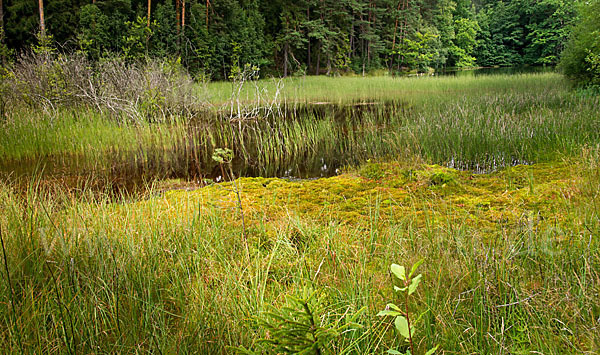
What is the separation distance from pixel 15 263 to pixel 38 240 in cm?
23

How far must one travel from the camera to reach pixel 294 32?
86.4 ft

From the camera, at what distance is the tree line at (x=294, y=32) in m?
18.0

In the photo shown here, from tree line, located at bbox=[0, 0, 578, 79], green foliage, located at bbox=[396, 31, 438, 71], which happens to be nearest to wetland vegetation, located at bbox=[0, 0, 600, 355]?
tree line, located at bbox=[0, 0, 578, 79]

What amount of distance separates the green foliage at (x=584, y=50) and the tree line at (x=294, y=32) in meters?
2.06

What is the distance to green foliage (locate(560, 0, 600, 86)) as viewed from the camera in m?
9.17

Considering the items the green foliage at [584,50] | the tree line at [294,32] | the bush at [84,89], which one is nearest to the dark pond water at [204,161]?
the bush at [84,89]

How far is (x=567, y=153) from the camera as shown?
16.5 feet

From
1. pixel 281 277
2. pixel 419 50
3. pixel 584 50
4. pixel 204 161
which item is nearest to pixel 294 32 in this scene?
pixel 419 50

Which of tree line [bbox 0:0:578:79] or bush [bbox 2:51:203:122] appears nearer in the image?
bush [bbox 2:51:203:122]

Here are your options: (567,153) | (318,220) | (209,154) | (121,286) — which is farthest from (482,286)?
(209,154)

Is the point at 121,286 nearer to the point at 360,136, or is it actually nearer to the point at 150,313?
the point at 150,313

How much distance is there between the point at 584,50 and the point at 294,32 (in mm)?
19186

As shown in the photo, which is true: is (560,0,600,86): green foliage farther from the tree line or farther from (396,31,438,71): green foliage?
(396,31,438,71): green foliage

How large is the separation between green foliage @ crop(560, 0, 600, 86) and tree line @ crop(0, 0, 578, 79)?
2055 millimetres
